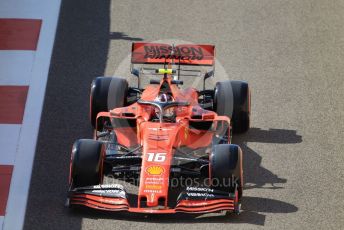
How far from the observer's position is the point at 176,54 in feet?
44.3

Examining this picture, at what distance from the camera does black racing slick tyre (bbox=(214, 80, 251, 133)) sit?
13.2 m

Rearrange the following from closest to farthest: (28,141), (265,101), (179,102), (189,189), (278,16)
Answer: (189,189)
(179,102)
(28,141)
(265,101)
(278,16)

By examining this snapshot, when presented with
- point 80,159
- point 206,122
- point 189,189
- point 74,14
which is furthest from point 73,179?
point 74,14

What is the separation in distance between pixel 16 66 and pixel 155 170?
16.2ft

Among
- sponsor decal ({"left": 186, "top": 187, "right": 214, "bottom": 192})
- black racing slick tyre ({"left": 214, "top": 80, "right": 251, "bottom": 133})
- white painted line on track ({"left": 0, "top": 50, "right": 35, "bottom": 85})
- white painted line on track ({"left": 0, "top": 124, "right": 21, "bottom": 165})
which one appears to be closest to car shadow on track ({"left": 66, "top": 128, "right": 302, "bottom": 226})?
sponsor decal ({"left": 186, "top": 187, "right": 214, "bottom": 192})

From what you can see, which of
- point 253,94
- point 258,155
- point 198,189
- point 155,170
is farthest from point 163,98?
point 253,94

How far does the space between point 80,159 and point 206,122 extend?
217 centimetres

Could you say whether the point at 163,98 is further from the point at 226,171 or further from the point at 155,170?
the point at 226,171

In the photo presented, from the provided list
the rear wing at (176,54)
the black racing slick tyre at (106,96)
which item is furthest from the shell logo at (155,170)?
the rear wing at (176,54)

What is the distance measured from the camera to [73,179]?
11.5m

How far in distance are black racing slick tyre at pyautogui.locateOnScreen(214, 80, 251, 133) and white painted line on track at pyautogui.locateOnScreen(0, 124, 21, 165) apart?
2.97 meters

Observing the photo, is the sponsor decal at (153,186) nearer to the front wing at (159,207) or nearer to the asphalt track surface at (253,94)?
the front wing at (159,207)

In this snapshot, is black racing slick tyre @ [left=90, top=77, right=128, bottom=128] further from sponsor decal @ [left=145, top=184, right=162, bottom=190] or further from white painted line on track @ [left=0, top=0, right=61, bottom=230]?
sponsor decal @ [left=145, top=184, right=162, bottom=190]

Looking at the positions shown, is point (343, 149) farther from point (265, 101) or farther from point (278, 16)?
point (278, 16)
